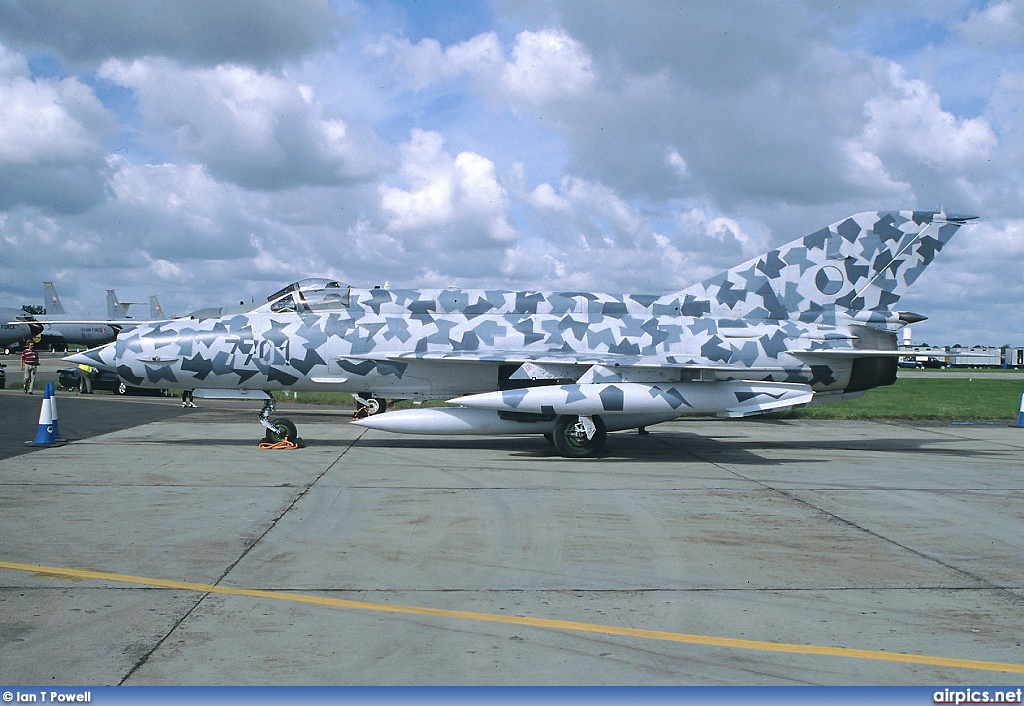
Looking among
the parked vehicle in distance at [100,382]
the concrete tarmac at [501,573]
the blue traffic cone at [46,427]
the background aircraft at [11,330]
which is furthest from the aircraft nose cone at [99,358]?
the background aircraft at [11,330]

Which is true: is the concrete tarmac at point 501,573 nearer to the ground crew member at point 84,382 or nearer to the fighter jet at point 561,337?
the fighter jet at point 561,337

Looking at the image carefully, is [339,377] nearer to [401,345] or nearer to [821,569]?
[401,345]

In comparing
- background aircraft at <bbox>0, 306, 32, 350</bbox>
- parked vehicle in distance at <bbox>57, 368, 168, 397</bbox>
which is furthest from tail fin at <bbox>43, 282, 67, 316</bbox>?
parked vehicle in distance at <bbox>57, 368, 168, 397</bbox>

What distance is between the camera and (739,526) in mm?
7855

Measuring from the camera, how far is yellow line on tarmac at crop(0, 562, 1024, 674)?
4.40 metres

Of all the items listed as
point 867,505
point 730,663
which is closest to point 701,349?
point 867,505

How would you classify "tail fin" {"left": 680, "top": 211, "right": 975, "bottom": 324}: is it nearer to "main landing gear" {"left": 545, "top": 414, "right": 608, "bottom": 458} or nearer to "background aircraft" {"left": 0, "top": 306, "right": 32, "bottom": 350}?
"main landing gear" {"left": 545, "top": 414, "right": 608, "bottom": 458}

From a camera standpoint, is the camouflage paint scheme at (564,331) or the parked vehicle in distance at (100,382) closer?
the camouflage paint scheme at (564,331)

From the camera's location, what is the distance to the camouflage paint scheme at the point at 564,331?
44.7 ft

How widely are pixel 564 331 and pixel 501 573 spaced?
824cm

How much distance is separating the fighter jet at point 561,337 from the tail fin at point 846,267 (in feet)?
0.08

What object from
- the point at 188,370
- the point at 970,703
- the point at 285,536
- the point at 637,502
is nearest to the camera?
the point at 970,703

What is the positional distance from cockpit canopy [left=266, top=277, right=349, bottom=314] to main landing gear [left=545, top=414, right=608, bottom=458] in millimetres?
4494

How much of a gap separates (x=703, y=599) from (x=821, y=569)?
1388 mm
